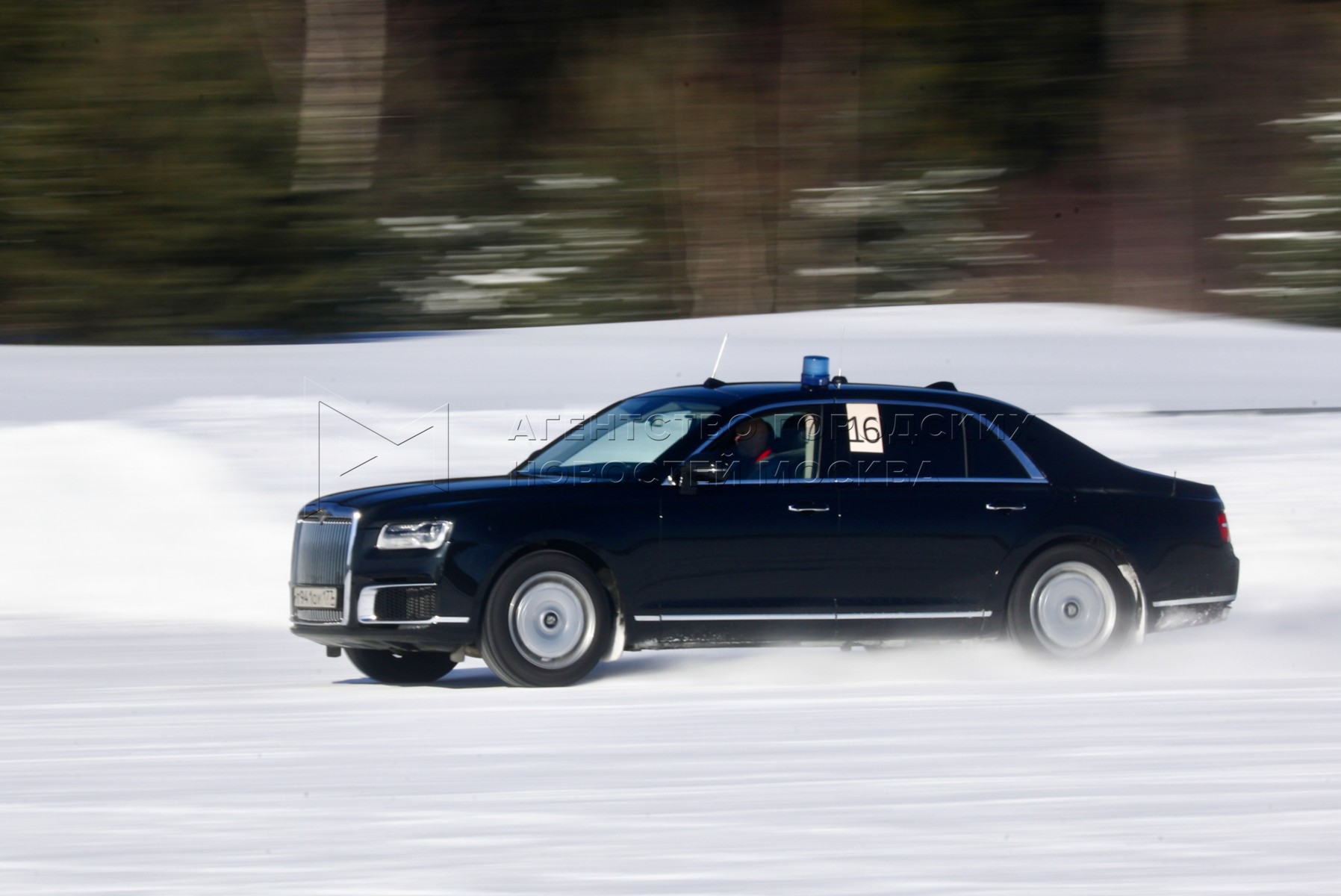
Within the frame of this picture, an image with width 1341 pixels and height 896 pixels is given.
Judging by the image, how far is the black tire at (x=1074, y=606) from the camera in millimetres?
9867

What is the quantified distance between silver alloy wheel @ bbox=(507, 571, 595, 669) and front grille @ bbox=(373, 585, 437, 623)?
400 millimetres

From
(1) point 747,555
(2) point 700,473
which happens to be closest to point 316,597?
(2) point 700,473

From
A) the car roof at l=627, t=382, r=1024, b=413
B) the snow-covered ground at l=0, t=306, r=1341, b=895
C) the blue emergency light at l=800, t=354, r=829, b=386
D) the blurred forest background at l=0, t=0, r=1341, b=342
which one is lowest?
the snow-covered ground at l=0, t=306, r=1341, b=895

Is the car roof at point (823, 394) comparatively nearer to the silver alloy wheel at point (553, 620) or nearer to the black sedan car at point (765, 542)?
the black sedan car at point (765, 542)

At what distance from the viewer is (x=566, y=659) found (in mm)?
9141

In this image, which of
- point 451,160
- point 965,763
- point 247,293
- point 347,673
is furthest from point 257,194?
point 965,763

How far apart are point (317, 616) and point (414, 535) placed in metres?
0.65

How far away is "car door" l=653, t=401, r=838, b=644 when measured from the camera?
30.5 feet

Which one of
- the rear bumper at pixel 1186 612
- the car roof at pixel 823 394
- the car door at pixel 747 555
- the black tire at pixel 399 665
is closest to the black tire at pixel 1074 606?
the rear bumper at pixel 1186 612

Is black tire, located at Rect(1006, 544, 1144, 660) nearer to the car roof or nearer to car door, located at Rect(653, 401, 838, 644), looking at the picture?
the car roof

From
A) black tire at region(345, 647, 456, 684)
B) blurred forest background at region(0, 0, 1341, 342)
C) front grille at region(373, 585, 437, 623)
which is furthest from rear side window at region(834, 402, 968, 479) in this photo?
blurred forest background at region(0, 0, 1341, 342)

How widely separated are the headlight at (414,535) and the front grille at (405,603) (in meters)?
0.19

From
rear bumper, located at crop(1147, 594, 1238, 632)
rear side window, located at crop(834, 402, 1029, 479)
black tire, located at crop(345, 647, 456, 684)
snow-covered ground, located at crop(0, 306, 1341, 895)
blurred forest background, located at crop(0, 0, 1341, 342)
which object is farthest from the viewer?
blurred forest background, located at crop(0, 0, 1341, 342)

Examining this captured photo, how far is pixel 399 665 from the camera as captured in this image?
32.4 feet
